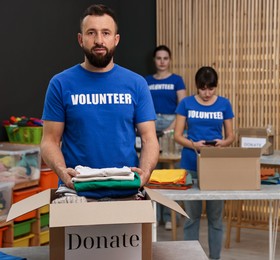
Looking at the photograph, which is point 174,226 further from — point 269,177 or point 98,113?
point 98,113

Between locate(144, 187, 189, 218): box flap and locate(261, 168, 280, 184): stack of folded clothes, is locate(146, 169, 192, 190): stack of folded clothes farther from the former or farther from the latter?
locate(144, 187, 189, 218): box flap

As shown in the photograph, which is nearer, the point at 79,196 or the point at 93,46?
the point at 79,196

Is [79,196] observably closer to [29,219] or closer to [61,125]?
[61,125]

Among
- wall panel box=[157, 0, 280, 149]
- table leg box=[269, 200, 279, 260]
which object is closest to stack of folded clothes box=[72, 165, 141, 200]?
table leg box=[269, 200, 279, 260]

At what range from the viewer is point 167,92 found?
20.5 ft

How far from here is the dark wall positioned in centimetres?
520

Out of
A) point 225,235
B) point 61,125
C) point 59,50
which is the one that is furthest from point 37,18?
point 61,125

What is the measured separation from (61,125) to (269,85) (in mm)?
4160

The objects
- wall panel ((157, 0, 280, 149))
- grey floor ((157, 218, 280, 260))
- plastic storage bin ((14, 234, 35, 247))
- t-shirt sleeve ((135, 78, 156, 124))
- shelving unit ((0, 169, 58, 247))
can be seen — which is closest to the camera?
t-shirt sleeve ((135, 78, 156, 124))

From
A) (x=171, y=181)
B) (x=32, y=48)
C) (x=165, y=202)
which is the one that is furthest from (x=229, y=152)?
(x=32, y=48)

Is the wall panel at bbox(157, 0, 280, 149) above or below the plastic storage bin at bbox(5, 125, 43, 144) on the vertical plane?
above

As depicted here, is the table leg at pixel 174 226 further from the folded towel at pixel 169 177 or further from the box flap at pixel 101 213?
the box flap at pixel 101 213

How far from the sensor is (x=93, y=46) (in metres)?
2.33

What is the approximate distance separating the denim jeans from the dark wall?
1879mm
